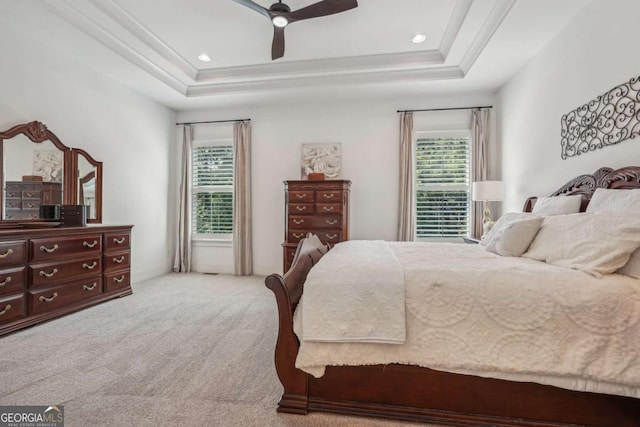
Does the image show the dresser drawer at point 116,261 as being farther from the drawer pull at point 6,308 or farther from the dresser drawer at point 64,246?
the drawer pull at point 6,308

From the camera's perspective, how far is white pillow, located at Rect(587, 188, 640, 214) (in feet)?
5.55

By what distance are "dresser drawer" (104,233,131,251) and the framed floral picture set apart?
8.64ft

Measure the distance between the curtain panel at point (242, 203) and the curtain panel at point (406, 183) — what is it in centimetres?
248

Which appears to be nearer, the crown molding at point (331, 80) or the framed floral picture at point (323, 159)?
the crown molding at point (331, 80)

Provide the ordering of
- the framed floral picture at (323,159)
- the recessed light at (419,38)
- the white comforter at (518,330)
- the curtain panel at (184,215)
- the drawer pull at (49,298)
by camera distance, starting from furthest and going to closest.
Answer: the curtain panel at (184,215) → the framed floral picture at (323,159) → the recessed light at (419,38) → the drawer pull at (49,298) → the white comforter at (518,330)

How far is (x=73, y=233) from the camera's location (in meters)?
2.91

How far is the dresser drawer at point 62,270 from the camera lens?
2611 mm

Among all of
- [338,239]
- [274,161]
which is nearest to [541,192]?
[338,239]

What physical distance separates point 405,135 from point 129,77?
399cm

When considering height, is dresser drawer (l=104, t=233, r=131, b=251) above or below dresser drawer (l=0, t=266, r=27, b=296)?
above

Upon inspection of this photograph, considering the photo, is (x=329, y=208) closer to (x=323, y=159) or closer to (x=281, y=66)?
(x=323, y=159)

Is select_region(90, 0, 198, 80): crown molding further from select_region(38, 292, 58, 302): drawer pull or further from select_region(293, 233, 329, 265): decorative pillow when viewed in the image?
select_region(293, 233, 329, 265): decorative pillow

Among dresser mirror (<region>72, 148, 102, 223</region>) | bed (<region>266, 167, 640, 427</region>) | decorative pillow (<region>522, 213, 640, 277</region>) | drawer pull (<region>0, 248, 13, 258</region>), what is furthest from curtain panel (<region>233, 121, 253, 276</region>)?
decorative pillow (<region>522, 213, 640, 277</region>)
